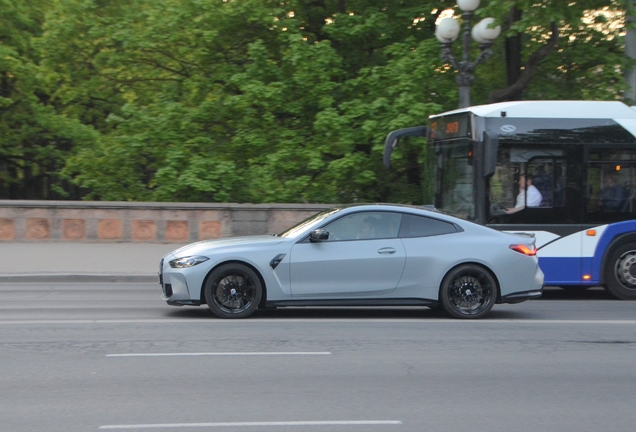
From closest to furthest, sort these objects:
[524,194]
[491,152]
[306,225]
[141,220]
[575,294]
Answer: [306,225]
[491,152]
[524,194]
[575,294]
[141,220]

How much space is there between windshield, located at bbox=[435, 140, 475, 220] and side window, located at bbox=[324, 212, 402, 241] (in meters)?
2.41

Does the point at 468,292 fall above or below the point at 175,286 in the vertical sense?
below

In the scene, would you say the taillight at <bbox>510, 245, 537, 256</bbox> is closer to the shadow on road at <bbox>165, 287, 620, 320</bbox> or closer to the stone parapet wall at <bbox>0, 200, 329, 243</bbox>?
the shadow on road at <bbox>165, 287, 620, 320</bbox>

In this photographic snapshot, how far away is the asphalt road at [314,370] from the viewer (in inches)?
224


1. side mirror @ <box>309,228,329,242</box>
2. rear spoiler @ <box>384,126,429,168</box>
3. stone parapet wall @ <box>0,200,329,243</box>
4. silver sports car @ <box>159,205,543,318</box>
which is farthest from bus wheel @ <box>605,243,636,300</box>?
stone parapet wall @ <box>0,200,329,243</box>

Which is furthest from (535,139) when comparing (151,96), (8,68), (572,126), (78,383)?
(8,68)

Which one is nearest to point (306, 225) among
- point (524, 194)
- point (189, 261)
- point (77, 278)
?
point (189, 261)

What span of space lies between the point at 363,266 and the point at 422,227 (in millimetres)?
931

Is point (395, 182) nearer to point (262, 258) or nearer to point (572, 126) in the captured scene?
point (572, 126)

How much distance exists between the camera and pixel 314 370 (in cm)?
720

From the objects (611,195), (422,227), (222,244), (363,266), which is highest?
(611,195)

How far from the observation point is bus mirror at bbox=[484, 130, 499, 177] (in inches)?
464

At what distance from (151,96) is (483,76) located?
926 centimetres

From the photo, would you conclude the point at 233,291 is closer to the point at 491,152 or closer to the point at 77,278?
the point at 491,152
